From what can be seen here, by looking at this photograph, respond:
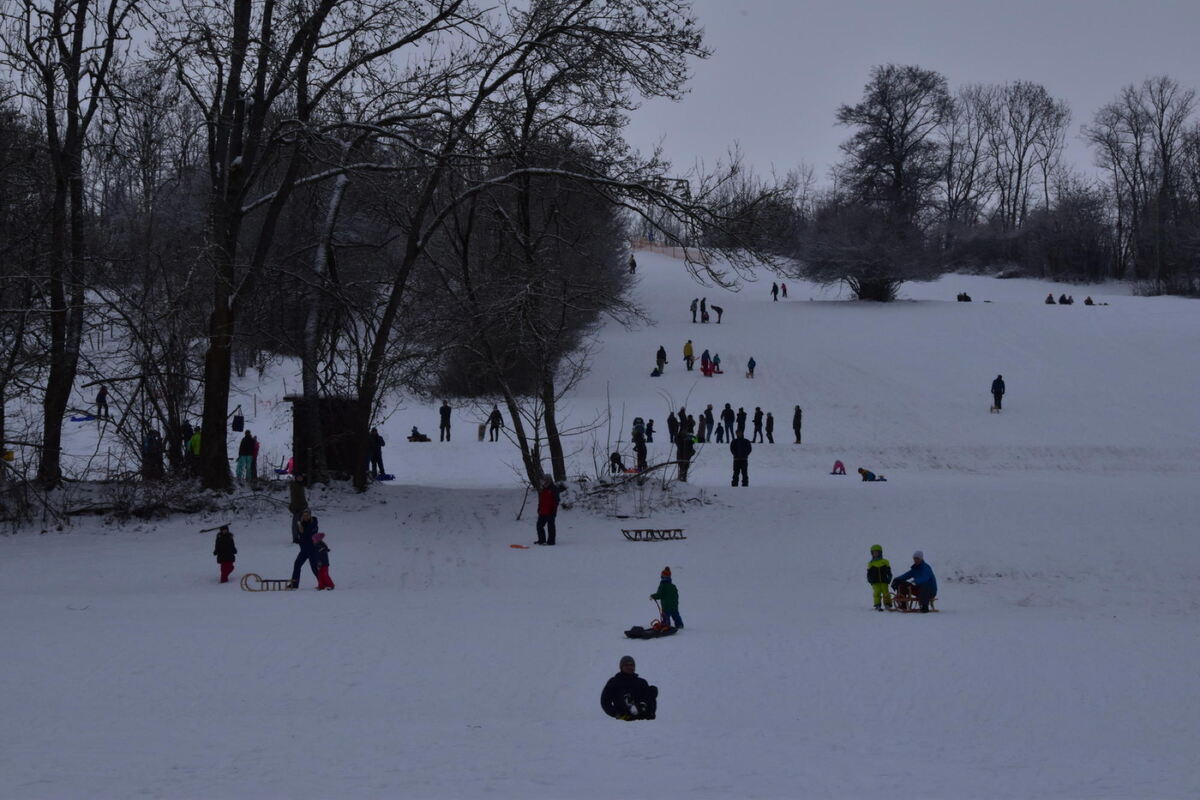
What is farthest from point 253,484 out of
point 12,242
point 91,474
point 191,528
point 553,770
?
point 553,770

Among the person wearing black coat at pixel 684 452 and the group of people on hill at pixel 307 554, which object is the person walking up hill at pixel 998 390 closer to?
the person wearing black coat at pixel 684 452

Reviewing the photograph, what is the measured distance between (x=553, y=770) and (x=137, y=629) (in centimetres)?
697

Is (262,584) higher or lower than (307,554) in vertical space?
lower

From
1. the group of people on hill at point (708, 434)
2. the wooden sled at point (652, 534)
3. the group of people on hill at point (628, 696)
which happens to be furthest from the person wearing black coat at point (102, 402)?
the group of people on hill at point (628, 696)

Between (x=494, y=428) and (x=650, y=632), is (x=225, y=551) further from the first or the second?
(x=494, y=428)

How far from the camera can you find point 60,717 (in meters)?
9.43

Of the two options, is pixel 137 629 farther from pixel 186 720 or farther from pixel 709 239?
pixel 709 239

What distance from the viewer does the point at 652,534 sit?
2091 centimetres

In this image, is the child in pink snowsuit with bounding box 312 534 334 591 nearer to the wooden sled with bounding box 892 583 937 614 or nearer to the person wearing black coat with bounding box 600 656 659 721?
the person wearing black coat with bounding box 600 656 659 721

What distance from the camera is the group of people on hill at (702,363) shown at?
1715 inches

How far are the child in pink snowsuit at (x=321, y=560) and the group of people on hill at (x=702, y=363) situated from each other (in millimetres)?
28977

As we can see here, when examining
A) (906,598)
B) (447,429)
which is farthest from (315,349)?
(906,598)

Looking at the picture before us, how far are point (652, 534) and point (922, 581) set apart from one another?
6.51m

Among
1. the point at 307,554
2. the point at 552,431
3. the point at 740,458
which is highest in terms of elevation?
the point at 552,431
